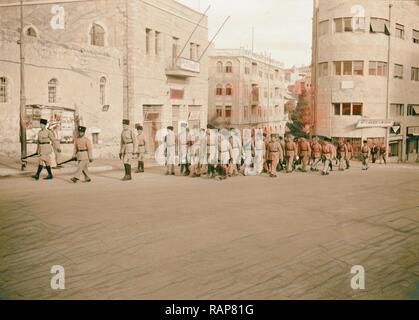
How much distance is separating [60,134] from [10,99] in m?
2.38

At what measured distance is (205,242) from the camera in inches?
314

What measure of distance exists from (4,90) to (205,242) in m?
14.4

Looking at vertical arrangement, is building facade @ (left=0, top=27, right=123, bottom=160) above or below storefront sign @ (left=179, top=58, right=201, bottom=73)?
below

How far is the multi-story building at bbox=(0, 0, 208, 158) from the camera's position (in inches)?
926

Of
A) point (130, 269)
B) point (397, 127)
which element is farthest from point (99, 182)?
point (397, 127)

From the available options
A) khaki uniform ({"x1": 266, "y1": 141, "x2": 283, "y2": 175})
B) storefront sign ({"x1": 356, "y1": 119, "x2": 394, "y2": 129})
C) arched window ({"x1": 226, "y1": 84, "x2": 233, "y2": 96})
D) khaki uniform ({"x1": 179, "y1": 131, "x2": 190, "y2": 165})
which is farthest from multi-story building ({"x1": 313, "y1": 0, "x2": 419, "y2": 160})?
khaki uniform ({"x1": 179, "y1": 131, "x2": 190, "y2": 165})

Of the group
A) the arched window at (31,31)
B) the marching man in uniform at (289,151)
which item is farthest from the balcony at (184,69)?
the marching man in uniform at (289,151)

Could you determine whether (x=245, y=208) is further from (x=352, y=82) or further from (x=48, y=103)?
(x=352, y=82)

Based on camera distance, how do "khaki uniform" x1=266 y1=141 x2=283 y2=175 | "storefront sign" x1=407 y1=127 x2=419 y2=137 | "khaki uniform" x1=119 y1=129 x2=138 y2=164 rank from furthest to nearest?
"storefront sign" x1=407 y1=127 x2=419 y2=137 < "khaki uniform" x1=266 y1=141 x2=283 y2=175 < "khaki uniform" x1=119 y1=129 x2=138 y2=164

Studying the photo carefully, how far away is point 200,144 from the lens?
17219 mm

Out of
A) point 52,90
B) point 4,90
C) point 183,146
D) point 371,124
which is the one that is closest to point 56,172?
point 183,146

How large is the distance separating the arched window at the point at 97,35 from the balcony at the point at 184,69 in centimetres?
477

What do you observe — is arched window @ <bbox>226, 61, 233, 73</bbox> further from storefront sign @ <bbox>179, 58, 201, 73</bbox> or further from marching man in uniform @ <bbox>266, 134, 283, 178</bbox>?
marching man in uniform @ <bbox>266, 134, 283, 178</bbox>

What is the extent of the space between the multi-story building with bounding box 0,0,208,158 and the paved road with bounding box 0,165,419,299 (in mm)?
10889
